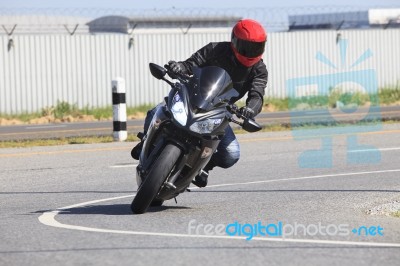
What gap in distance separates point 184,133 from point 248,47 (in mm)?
1075

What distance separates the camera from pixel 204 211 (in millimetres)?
9023

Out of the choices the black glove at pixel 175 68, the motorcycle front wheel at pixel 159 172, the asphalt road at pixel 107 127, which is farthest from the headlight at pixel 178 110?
the asphalt road at pixel 107 127

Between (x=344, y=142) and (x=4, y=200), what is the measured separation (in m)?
7.87

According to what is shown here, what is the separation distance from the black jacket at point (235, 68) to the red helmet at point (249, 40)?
0.17 m

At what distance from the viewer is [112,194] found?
10891mm

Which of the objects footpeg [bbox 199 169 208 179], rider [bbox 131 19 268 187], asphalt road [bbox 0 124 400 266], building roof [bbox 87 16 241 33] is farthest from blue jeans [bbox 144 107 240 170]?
building roof [bbox 87 16 241 33]

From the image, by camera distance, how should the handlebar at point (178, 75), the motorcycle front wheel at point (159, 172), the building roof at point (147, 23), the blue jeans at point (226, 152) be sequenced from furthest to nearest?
the building roof at point (147, 23)
the blue jeans at point (226, 152)
the handlebar at point (178, 75)
the motorcycle front wheel at point (159, 172)

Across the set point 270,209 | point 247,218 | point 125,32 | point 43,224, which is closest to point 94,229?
point 43,224

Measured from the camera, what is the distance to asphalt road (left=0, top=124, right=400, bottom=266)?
659 cm

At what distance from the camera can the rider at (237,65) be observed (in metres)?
9.10

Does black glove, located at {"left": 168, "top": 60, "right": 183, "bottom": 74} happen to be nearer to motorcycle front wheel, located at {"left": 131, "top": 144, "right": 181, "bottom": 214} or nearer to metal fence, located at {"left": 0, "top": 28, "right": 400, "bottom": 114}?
motorcycle front wheel, located at {"left": 131, "top": 144, "right": 181, "bottom": 214}

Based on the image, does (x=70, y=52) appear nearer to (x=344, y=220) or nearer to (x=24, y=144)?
(x=24, y=144)

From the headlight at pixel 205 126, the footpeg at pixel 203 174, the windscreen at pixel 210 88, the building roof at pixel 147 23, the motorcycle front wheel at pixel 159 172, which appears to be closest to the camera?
the motorcycle front wheel at pixel 159 172

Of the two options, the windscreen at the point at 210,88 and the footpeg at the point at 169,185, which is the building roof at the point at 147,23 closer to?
the windscreen at the point at 210,88
